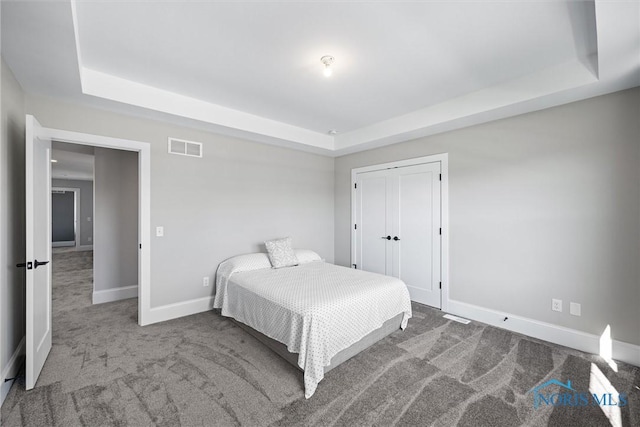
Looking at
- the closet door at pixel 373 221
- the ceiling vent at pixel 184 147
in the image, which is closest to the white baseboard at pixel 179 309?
the ceiling vent at pixel 184 147

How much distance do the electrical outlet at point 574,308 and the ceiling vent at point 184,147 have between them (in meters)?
4.46

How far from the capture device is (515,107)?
2.84 meters

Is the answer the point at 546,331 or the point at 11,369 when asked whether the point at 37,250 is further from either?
the point at 546,331

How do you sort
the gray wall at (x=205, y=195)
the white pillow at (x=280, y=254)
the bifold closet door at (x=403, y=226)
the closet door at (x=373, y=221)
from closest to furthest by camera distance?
the gray wall at (x=205, y=195)
the white pillow at (x=280, y=254)
the bifold closet door at (x=403, y=226)
the closet door at (x=373, y=221)

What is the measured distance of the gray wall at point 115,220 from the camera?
399 centimetres

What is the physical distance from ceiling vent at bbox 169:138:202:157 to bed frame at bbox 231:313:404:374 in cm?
217

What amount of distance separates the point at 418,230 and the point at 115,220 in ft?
14.7

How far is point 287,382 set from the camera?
6.94ft

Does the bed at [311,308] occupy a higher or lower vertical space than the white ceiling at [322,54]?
lower

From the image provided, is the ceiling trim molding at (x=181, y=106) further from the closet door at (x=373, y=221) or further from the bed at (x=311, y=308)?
the bed at (x=311, y=308)

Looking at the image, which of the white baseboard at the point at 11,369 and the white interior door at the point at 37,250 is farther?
the white interior door at the point at 37,250

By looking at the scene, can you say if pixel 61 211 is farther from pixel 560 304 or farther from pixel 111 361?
pixel 560 304

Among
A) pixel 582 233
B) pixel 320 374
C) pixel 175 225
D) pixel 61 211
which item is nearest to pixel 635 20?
pixel 582 233

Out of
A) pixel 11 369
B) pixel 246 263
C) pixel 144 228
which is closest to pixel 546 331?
A: pixel 246 263
